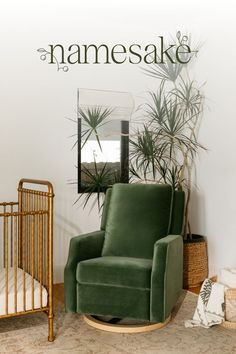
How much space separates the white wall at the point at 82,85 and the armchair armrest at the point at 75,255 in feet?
2.59

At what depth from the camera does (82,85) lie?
3.95m

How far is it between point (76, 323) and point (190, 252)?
1244 mm

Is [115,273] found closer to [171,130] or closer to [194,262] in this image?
[194,262]

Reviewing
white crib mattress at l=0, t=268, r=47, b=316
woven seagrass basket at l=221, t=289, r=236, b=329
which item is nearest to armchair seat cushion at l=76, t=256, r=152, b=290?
white crib mattress at l=0, t=268, r=47, b=316

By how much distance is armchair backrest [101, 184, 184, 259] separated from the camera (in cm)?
317

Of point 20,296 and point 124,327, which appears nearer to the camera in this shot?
point 20,296

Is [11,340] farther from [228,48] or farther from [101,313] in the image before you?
[228,48]

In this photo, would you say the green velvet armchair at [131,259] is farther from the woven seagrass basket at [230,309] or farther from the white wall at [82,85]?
the white wall at [82,85]

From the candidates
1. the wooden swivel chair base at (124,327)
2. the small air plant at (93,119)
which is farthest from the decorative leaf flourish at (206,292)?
the small air plant at (93,119)

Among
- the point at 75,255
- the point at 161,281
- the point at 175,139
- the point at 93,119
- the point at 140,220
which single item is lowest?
the point at 161,281

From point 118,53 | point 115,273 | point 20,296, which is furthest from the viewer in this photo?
point 118,53

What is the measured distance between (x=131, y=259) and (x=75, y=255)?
37cm

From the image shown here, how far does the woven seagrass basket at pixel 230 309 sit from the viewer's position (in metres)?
2.91

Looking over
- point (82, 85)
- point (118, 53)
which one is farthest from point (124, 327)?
point (118, 53)
